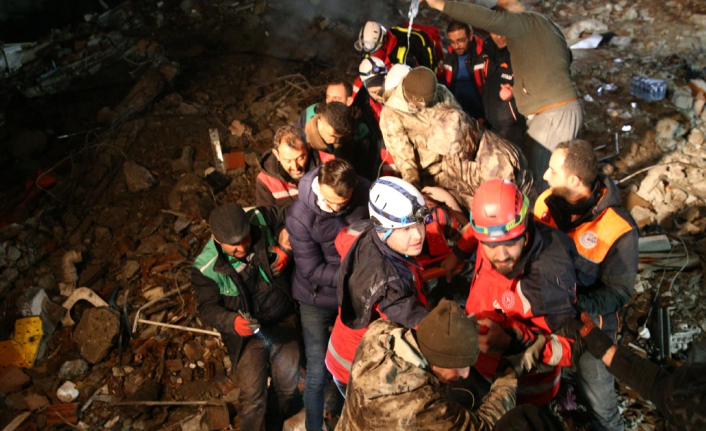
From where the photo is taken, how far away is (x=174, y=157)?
6598mm

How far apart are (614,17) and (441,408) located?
10.3 m

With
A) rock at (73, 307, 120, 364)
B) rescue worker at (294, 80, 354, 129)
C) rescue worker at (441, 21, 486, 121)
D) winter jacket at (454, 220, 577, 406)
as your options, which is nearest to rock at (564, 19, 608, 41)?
rescue worker at (441, 21, 486, 121)

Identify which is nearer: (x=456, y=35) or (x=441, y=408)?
(x=441, y=408)

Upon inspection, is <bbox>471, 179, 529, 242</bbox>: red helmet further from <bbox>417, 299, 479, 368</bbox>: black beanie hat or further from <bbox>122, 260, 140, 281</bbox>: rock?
<bbox>122, 260, 140, 281</bbox>: rock

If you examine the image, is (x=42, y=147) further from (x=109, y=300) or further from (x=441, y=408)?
(x=441, y=408)

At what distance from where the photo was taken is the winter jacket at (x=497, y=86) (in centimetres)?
508

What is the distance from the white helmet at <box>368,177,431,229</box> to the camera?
9.01ft

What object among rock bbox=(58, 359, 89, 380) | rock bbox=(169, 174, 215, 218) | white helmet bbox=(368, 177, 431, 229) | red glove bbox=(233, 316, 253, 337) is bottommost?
rock bbox=(58, 359, 89, 380)

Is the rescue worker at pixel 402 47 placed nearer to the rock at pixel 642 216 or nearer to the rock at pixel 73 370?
the rock at pixel 642 216

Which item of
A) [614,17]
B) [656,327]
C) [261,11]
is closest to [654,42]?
[614,17]

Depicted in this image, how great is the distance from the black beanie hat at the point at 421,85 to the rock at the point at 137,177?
4.17 metres

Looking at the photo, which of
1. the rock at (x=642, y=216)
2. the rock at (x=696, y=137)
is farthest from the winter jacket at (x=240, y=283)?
the rock at (x=696, y=137)

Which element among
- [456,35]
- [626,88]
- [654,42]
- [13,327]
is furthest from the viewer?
[654,42]

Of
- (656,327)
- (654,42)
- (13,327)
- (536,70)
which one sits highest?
(536,70)
